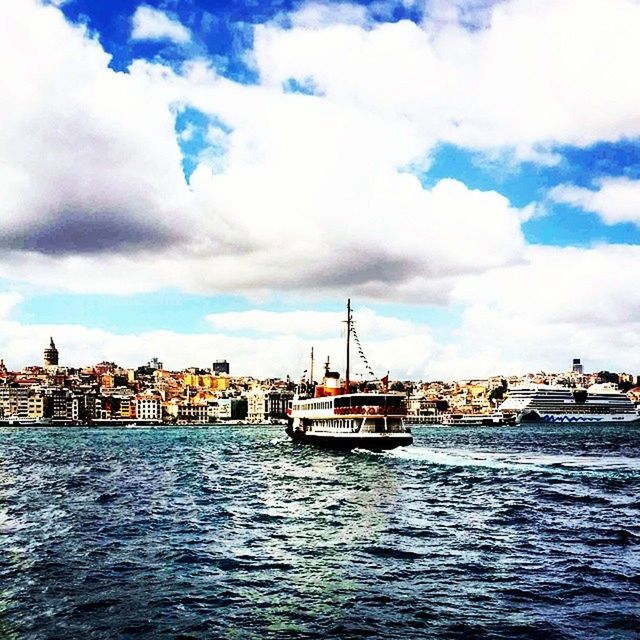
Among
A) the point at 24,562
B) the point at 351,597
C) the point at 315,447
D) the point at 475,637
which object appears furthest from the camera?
the point at 315,447

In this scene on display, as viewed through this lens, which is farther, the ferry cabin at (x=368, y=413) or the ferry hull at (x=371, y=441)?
the ferry hull at (x=371, y=441)

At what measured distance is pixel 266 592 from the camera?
698 inches

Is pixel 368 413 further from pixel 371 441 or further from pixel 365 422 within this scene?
pixel 371 441

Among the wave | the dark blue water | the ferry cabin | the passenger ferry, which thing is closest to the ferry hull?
the passenger ferry

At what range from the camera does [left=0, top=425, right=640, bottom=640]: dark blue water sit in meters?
15.5

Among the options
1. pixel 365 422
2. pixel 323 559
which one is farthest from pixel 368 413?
pixel 323 559

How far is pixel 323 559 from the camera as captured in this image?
69.2 feet

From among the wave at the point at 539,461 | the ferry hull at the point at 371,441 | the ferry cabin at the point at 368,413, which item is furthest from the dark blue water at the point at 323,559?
the ferry hull at the point at 371,441

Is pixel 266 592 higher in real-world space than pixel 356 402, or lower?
lower

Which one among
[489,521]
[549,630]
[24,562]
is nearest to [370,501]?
[489,521]

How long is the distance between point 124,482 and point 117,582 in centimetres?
2720

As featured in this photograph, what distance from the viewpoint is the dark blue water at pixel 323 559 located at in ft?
51.0

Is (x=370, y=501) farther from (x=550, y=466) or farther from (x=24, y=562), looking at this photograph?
(x=550, y=466)

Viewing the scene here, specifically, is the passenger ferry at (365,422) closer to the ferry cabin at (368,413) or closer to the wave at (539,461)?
the ferry cabin at (368,413)
